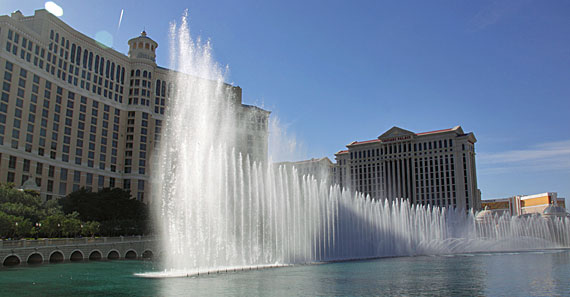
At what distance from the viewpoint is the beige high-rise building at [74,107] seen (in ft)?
227

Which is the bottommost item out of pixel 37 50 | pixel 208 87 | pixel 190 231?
pixel 190 231

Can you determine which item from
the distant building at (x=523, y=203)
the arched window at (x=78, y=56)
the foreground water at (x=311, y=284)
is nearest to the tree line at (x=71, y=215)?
the foreground water at (x=311, y=284)

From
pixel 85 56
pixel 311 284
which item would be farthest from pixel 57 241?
pixel 85 56

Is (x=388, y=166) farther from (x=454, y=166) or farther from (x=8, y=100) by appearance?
(x=8, y=100)

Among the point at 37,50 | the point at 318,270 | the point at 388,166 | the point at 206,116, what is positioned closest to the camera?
the point at 318,270

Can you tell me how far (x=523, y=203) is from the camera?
119 m

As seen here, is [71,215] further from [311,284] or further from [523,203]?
[523,203]

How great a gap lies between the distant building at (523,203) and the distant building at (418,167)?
4988 mm

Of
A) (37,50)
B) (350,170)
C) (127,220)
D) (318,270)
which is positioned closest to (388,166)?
(350,170)

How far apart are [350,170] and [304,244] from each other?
98.9m

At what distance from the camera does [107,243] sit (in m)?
50.6

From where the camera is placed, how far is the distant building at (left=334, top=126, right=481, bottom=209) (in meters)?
117

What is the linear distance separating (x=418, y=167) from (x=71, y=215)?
9602cm

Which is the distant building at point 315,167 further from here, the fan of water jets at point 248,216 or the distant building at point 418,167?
the fan of water jets at point 248,216
